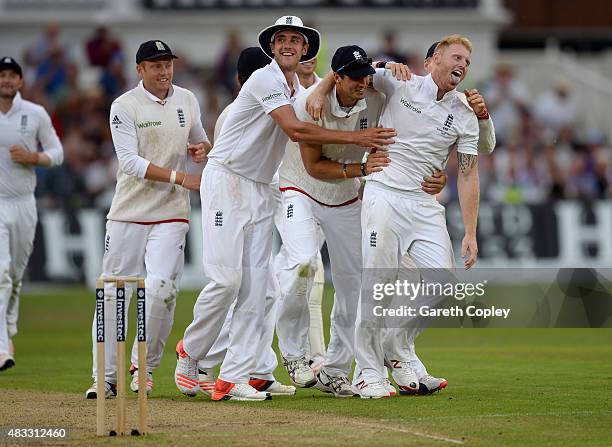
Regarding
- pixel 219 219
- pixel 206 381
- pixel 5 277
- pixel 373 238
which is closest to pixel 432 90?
pixel 373 238

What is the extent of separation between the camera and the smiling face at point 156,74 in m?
11.5

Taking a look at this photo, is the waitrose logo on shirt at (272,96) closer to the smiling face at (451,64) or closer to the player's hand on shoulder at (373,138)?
the player's hand on shoulder at (373,138)

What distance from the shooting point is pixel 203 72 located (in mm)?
29641

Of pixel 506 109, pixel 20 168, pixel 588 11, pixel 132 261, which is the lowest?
pixel 132 261

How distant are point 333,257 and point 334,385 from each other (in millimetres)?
1019

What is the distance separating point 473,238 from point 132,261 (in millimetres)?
2788

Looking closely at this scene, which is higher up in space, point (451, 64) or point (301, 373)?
point (451, 64)

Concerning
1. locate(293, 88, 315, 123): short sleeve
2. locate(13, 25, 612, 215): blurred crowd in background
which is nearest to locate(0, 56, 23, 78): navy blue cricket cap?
locate(293, 88, 315, 123): short sleeve

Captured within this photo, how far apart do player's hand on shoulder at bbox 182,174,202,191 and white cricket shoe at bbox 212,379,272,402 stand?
5.21 feet

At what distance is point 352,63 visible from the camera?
10.2 m

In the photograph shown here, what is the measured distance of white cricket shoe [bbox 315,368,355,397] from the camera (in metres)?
11.1

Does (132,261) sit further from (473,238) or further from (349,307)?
(473,238)

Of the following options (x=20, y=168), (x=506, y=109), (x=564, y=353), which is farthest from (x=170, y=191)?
(x=506, y=109)

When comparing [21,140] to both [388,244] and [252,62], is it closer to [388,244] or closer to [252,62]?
[252,62]
